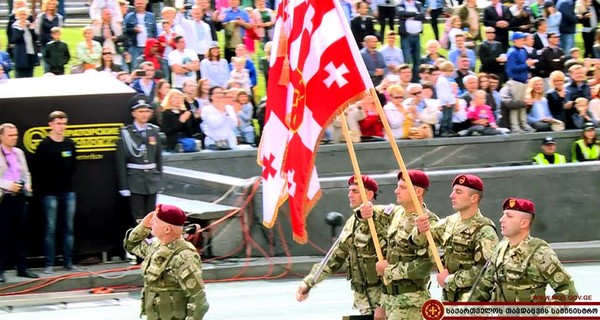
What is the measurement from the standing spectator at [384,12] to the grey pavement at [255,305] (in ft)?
33.1

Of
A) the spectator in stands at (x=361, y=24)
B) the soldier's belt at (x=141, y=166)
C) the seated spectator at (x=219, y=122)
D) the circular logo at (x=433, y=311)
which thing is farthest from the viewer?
the spectator in stands at (x=361, y=24)

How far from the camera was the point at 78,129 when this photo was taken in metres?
18.3

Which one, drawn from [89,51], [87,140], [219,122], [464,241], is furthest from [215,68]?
[464,241]

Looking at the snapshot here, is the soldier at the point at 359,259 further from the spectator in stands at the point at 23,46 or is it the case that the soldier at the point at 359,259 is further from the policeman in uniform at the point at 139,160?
the spectator in stands at the point at 23,46

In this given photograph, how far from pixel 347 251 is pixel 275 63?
1.99 metres

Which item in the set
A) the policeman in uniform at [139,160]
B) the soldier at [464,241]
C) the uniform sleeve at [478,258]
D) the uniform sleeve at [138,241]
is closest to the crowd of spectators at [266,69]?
the policeman in uniform at [139,160]

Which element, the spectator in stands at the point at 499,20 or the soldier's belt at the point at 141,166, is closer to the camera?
the soldier's belt at the point at 141,166

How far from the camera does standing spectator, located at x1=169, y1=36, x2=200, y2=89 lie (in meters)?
22.9

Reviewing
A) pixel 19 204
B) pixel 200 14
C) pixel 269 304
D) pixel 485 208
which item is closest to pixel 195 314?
pixel 269 304

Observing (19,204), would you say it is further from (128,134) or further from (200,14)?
(200,14)

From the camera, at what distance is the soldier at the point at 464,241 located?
1126cm

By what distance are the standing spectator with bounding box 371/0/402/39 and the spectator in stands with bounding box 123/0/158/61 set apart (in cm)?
509

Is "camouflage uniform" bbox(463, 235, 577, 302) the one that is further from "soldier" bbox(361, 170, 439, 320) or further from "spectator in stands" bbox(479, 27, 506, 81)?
"spectator in stands" bbox(479, 27, 506, 81)

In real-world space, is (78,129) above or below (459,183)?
below
